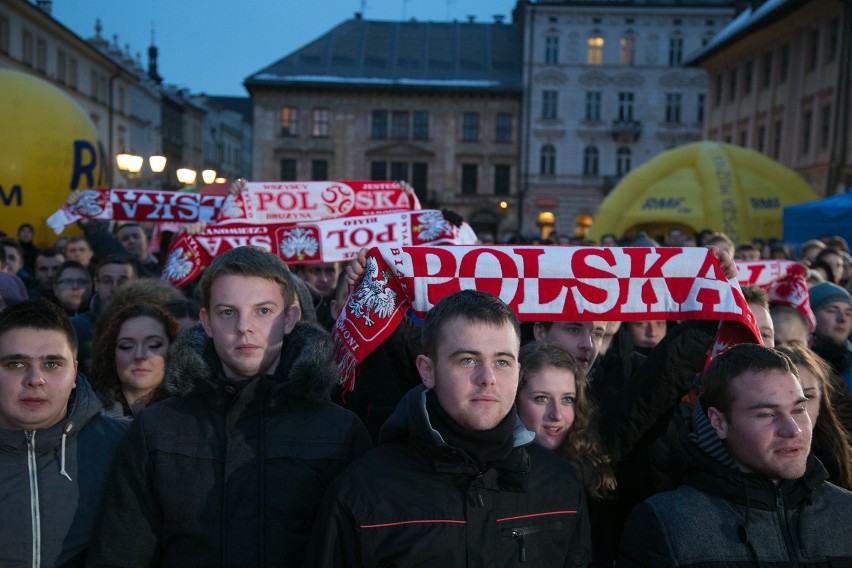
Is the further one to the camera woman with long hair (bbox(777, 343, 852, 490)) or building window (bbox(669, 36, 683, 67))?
building window (bbox(669, 36, 683, 67))

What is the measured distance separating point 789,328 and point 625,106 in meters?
48.8

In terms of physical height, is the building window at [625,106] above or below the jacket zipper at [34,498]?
above

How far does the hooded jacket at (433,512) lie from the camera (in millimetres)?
2584

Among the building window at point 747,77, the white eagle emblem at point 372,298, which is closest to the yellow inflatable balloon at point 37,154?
the white eagle emblem at point 372,298

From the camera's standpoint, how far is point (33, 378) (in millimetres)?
3006

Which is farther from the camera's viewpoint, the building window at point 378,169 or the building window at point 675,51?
the building window at point 378,169

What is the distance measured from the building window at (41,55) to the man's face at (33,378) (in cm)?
3937

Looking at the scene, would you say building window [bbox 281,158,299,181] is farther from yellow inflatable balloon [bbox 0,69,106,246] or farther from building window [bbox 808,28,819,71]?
yellow inflatable balloon [bbox 0,69,106,246]

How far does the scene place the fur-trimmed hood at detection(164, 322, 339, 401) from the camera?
292cm

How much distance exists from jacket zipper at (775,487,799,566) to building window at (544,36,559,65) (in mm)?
51323

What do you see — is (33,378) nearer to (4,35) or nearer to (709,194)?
(709,194)

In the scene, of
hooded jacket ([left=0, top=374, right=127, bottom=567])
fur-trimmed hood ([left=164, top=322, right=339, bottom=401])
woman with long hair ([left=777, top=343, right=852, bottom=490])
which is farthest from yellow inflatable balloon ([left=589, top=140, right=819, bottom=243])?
hooded jacket ([left=0, top=374, right=127, bottom=567])

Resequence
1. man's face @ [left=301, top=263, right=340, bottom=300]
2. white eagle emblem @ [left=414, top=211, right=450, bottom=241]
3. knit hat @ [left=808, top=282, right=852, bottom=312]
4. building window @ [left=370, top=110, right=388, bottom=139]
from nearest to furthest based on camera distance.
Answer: knit hat @ [left=808, top=282, right=852, bottom=312], white eagle emblem @ [left=414, top=211, right=450, bottom=241], man's face @ [left=301, top=263, right=340, bottom=300], building window @ [left=370, top=110, right=388, bottom=139]

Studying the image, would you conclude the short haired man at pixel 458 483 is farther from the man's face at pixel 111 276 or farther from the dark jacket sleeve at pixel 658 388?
the man's face at pixel 111 276
